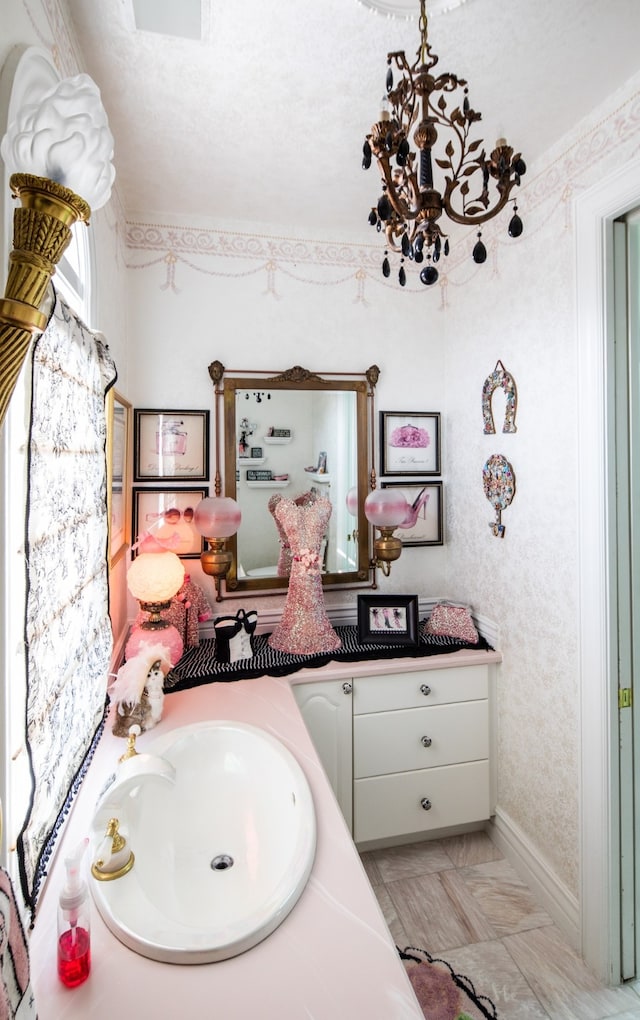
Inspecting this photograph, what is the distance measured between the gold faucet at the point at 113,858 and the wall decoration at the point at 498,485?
5.82 ft

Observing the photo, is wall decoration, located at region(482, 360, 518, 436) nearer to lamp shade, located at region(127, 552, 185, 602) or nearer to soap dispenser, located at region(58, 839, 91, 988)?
lamp shade, located at region(127, 552, 185, 602)

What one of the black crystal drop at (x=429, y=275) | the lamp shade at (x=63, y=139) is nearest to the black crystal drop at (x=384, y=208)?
the black crystal drop at (x=429, y=275)

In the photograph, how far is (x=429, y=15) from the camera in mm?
1263

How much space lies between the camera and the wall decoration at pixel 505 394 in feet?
6.86

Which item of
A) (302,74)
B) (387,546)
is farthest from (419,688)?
(302,74)

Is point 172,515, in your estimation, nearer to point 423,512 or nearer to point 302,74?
point 423,512

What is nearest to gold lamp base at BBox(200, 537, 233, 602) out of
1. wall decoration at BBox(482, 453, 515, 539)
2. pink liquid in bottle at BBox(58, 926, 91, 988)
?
wall decoration at BBox(482, 453, 515, 539)

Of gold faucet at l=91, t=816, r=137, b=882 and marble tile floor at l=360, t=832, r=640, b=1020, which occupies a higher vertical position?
gold faucet at l=91, t=816, r=137, b=882

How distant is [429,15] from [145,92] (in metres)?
0.86

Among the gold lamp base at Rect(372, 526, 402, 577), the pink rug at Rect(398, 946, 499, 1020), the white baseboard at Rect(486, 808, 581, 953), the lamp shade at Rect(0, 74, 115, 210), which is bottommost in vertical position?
the pink rug at Rect(398, 946, 499, 1020)

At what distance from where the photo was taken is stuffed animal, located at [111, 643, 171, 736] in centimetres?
156

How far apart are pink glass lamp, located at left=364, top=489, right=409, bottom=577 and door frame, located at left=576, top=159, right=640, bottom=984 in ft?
2.48

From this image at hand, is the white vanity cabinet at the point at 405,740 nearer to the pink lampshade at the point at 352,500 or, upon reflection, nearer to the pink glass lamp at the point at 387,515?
the pink glass lamp at the point at 387,515

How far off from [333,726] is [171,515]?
3.86 ft
